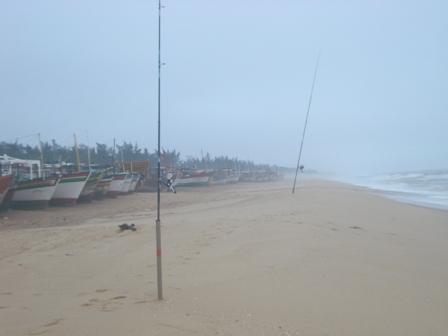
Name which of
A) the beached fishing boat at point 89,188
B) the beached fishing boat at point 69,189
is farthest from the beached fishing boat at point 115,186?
the beached fishing boat at point 69,189

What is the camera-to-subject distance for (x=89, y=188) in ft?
64.9

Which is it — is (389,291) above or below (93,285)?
above

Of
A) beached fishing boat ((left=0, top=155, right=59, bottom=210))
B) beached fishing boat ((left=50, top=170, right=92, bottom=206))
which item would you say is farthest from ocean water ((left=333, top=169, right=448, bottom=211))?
beached fishing boat ((left=0, top=155, right=59, bottom=210))

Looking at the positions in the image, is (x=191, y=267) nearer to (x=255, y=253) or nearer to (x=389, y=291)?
(x=255, y=253)

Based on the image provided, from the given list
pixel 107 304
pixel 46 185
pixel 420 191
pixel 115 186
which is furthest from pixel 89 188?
pixel 420 191

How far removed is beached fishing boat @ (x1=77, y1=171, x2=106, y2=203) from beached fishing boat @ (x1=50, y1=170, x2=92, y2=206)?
4.40ft

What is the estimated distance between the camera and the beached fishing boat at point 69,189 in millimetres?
17812

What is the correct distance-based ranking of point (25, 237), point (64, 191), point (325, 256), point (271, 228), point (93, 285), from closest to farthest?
point (93, 285) < point (325, 256) < point (271, 228) < point (25, 237) < point (64, 191)

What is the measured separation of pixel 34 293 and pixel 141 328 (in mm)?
1892

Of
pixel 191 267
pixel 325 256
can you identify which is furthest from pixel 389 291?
pixel 191 267

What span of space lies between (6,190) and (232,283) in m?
13.5

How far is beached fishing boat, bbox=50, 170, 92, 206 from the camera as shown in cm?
1781

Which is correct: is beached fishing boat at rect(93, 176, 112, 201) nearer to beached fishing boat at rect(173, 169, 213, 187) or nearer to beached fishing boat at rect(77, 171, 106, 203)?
beached fishing boat at rect(77, 171, 106, 203)

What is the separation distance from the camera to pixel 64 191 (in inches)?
706
